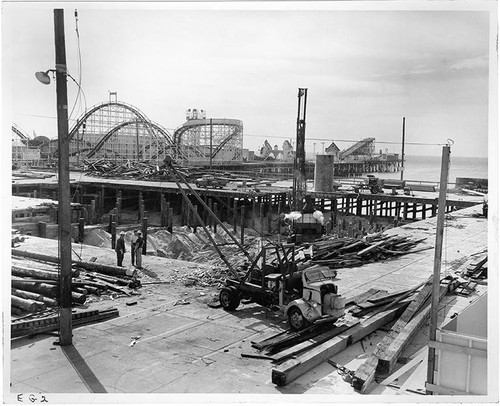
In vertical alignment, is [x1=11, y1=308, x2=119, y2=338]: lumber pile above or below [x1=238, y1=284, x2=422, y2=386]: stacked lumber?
above

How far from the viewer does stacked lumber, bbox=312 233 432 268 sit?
19125 mm

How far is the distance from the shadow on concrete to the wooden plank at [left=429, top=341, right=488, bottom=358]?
5.21 meters

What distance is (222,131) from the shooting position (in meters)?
94.1

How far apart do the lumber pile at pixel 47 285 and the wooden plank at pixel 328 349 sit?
6295mm

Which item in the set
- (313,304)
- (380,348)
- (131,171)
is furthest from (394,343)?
(131,171)

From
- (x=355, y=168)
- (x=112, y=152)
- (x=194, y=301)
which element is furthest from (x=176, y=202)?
(x=355, y=168)

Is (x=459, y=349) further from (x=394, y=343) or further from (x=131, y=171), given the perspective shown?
(x=131, y=171)

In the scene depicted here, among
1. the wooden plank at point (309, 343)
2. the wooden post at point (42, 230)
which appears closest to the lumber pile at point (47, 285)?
the wooden plank at point (309, 343)

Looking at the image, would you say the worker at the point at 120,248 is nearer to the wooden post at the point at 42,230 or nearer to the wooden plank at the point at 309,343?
the wooden post at the point at 42,230

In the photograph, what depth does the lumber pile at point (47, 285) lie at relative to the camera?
12005 millimetres

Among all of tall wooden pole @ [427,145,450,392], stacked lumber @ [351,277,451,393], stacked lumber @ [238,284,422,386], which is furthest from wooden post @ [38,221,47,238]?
tall wooden pole @ [427,145,450,392]

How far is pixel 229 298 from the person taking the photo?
41.7 ft

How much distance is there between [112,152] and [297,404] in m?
83.0

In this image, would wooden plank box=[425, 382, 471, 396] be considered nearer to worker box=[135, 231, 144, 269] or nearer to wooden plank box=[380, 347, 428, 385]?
wooden plank box=[380, 347, 428, 385]
